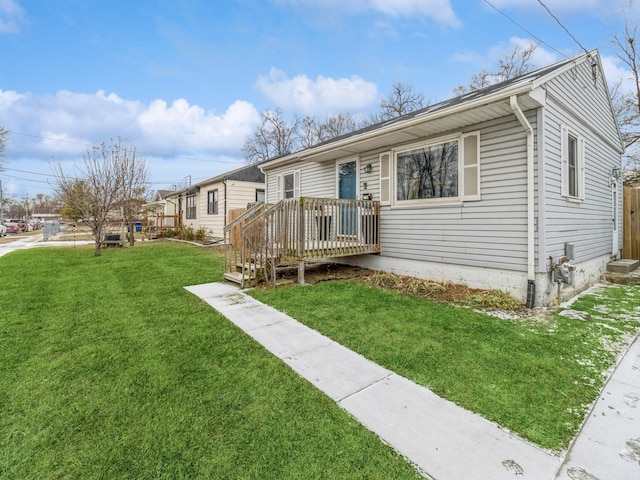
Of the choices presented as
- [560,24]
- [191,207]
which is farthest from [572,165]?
[191,207]

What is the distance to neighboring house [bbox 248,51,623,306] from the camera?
15.8 feet

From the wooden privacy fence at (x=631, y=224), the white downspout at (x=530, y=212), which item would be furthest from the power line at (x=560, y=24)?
the wooden privacy fence at (x=631, y=224)

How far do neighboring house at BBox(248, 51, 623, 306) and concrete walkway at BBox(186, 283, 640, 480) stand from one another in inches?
85.7

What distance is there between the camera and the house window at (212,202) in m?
16.4

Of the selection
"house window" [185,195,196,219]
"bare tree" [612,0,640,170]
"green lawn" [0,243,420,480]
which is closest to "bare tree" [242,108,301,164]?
"house window" [185,195,196,219]

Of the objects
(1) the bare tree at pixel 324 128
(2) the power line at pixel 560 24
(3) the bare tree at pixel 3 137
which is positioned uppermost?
(1) the bare tree at pixel 324 128

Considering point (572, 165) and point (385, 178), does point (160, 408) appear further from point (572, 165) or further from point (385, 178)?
point (572, 165)

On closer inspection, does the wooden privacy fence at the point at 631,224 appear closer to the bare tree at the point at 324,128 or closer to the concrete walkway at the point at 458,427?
the concrete walkway at the point at 458,427

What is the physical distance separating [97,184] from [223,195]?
5197 millimetres

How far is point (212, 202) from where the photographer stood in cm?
1692

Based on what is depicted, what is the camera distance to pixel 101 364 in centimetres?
296

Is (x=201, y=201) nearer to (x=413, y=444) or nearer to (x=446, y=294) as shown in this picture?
(x=446, y=294)

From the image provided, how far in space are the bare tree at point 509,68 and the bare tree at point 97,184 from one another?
57.3 feet

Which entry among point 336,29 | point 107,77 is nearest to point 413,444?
point 336,29
